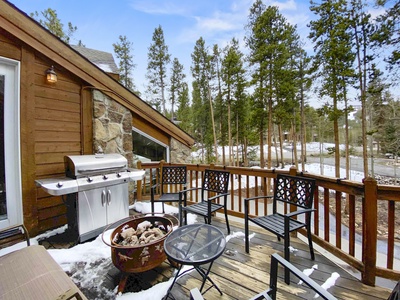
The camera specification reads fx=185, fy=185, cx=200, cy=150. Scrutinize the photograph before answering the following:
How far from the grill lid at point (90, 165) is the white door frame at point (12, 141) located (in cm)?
67

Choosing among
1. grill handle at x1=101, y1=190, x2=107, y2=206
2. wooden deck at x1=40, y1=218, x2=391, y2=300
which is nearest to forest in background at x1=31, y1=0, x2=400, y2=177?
wooden deck at x1=40, y1=218, x2=391, y2=300

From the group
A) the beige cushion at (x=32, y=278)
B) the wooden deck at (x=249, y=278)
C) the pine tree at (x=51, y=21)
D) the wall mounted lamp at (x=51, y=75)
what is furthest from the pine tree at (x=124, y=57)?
the wooden deck at (x=249, y=278)

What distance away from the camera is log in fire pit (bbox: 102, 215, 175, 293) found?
1.85 m

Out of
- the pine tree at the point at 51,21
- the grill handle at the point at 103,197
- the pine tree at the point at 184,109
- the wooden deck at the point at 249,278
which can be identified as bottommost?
the wooden deck at the point at 249,278

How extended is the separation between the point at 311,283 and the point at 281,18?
12765mm

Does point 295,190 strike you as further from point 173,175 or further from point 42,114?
point 42,114

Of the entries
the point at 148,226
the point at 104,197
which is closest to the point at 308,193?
the point at 148,226

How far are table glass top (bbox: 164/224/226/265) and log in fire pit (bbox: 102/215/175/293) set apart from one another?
183mm

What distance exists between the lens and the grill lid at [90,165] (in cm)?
275

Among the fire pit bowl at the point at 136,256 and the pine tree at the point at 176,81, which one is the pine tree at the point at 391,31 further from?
the pine tree at the point at 176,81

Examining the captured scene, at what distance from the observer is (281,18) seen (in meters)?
10.2

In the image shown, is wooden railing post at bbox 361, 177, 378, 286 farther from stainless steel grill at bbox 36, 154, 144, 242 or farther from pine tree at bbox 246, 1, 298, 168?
pine tree at bbox 246, 1, 298, 168

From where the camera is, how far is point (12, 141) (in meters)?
2.75

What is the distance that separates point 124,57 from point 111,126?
13.3 m
